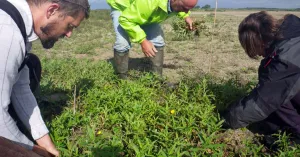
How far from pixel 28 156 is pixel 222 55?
540cm

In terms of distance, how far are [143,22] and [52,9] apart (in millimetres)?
1969

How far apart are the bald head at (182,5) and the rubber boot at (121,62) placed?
108cm

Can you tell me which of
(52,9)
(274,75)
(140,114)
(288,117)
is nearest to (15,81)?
(52,9)

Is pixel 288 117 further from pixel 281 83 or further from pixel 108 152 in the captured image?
pixel 108 152

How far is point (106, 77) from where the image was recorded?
432 centimetres

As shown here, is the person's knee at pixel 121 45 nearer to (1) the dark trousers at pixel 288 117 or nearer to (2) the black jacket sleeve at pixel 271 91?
(2) the black jacket sleeve at pixel 271 91

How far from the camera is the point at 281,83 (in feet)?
7.88

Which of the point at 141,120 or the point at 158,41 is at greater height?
the point at 158,41

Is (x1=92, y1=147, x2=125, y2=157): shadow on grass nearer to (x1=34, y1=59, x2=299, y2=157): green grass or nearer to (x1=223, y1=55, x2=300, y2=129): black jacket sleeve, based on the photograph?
(x1=34, y1=59, x2=299, y2=157): green grass

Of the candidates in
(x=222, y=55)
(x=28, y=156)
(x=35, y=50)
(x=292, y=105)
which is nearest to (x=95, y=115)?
(x=28, y=156)

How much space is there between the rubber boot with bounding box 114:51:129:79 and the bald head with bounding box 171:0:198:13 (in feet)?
3.53

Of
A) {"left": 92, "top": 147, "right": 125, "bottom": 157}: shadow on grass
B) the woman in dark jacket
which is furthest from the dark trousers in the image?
{"left": 92, "top": 147, "right": 125, "bottom": 157}: shadow on grass

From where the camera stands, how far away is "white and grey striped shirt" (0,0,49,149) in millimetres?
1713

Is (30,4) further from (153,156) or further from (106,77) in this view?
(106,77)
